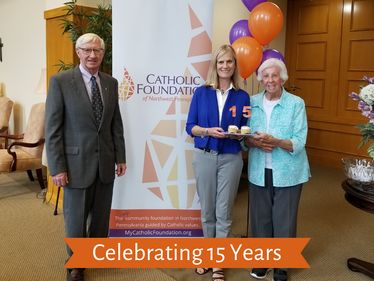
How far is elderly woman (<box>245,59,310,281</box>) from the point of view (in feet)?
7.75

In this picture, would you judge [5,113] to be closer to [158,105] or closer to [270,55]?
[158,105]

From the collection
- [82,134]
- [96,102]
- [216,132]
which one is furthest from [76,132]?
[216,132]

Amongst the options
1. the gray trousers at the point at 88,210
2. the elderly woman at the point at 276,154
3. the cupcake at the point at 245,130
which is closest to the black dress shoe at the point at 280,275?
the elderly woman at the point at 276,154

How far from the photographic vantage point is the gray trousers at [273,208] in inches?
96.5

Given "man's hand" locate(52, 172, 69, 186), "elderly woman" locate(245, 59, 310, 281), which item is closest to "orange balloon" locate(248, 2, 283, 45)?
"elderly woman" locate(245, 59, 310, 281)

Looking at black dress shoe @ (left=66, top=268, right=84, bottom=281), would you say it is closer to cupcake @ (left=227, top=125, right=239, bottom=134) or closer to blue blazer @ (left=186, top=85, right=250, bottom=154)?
blue blazer @ (left=186, top=85, right=250, bottom=154)

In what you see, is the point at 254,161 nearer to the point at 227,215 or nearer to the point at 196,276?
the point at 227,215

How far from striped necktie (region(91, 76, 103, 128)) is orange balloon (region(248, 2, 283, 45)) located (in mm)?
1500

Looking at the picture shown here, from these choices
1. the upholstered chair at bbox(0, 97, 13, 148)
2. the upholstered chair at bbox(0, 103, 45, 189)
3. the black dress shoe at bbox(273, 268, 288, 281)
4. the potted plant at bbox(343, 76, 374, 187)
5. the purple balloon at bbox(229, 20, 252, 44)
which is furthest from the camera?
the upholstered chair at bbox(0, 97, 13, 148)

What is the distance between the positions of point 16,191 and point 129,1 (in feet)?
9.24

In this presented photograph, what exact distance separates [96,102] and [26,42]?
3539 millimetres

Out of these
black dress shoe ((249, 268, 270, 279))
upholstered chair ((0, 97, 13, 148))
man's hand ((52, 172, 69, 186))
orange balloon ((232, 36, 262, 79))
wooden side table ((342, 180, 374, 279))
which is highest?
orange balloon ((232, 36, 262, 79))

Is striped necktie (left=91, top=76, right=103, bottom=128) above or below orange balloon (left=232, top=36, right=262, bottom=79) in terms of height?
→ below

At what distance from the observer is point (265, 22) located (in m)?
3.13
